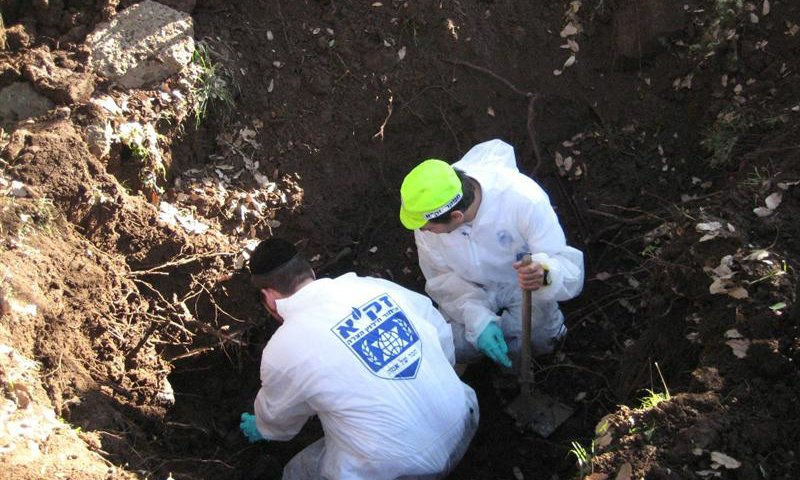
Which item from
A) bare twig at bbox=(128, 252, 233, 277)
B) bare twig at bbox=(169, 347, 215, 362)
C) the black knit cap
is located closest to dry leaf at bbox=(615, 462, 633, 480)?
the black knit cap

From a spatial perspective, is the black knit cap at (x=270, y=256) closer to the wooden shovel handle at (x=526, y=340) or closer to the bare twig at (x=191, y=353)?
the bare twig at (x=191, y=353)

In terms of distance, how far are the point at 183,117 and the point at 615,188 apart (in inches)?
111

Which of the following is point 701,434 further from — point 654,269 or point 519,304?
point 519,304

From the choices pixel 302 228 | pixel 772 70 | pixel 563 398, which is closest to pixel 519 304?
pixel 563 398

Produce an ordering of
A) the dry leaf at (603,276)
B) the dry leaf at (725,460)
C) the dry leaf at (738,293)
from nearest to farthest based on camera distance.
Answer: the dry leaf at (725,460)
the dry leaf at (738,293)
the dry leaf at (603,276)

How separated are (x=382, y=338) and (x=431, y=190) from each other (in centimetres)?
81

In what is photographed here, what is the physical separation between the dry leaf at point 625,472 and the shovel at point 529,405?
1043mm

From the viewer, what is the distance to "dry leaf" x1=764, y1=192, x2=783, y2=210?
11.7ft

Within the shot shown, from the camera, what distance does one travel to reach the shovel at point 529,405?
3838 millimetres

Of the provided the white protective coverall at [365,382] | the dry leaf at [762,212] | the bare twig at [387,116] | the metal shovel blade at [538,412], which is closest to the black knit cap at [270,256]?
the white protective coverall at [365,382]

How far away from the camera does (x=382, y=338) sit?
3176mm

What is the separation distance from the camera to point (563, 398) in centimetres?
410

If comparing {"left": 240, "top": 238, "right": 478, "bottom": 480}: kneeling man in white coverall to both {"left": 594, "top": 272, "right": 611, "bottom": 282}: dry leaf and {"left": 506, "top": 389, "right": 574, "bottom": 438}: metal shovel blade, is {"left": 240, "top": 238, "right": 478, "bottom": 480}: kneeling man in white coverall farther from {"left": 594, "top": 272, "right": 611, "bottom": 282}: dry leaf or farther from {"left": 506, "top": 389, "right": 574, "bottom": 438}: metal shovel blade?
{"left": 594, "top": 272, "right": 611, "bottom": 282}: dry leaf

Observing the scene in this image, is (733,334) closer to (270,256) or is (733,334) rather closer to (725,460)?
(725,460)
